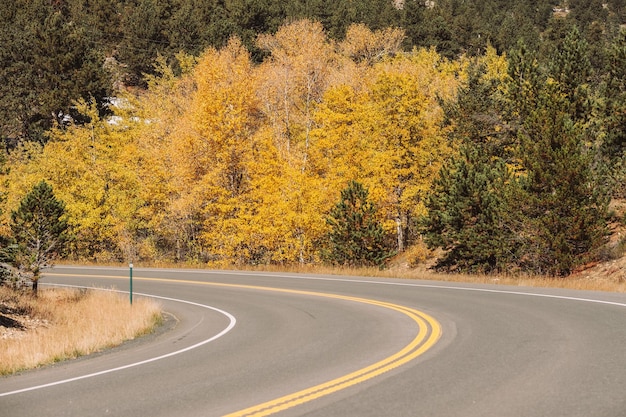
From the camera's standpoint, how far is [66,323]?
1680 cm

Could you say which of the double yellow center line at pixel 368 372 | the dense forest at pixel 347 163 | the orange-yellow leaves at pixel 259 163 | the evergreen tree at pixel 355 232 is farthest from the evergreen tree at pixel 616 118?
the double yellow center line at pixel 368 372

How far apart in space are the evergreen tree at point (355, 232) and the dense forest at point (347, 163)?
0.10 meters

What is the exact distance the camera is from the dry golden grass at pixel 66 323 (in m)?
10.7

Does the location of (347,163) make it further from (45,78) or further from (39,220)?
(45,78)

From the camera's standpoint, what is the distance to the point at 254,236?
35.0 metres

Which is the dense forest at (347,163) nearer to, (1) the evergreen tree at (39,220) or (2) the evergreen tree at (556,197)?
(2) the evergreen tree at (556,197)

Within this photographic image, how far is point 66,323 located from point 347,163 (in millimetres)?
22067

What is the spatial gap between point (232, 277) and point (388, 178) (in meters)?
12.0

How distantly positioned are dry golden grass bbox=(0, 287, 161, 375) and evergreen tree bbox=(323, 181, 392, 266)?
12279mm

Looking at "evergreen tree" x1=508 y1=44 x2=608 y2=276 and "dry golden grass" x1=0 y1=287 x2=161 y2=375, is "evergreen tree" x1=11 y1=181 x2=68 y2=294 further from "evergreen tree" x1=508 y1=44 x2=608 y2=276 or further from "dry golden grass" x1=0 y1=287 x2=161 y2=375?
"evergreen tree" x1=508 y1=44 x2=608 y2=276

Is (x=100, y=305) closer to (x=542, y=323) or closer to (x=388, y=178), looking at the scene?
(x=542, y=323)

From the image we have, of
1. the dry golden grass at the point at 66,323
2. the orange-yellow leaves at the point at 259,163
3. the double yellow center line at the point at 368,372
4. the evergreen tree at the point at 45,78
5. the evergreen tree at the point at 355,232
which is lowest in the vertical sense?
the dry golden grass at the point at 66,323

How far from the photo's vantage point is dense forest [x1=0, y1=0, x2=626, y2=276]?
24312 mm

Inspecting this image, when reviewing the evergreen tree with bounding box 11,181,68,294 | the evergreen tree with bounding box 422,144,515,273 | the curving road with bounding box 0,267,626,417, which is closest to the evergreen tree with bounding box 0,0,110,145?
the evergreen tree with bounding box 11,181,68,294
